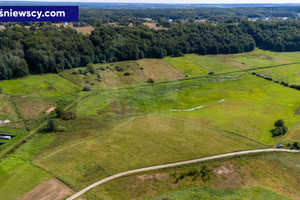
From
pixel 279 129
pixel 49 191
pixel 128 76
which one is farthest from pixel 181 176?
pixel 128 76

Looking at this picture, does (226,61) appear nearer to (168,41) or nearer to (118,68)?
(168,41)

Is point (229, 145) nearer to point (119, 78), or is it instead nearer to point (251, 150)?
point (251, 150)

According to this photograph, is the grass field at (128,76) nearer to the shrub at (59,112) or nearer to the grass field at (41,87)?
the grass field at (41,87)

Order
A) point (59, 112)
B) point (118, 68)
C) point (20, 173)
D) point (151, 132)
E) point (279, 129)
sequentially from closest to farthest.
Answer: point (20, 173) → point (279, 129) → point (151, 132) → point (59, 112) → point (118, 68)

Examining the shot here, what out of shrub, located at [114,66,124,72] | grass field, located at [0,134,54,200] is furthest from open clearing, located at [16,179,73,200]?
shrub, located at [114,66,124,72]

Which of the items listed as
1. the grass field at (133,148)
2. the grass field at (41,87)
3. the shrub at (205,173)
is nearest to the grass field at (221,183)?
the shrub at (205,173)

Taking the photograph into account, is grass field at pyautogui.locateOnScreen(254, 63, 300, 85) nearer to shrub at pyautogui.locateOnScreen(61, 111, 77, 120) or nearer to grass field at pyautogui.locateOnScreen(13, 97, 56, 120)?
shrub at pyautogui.locateOnScreen(61, 111, 77, 120)
